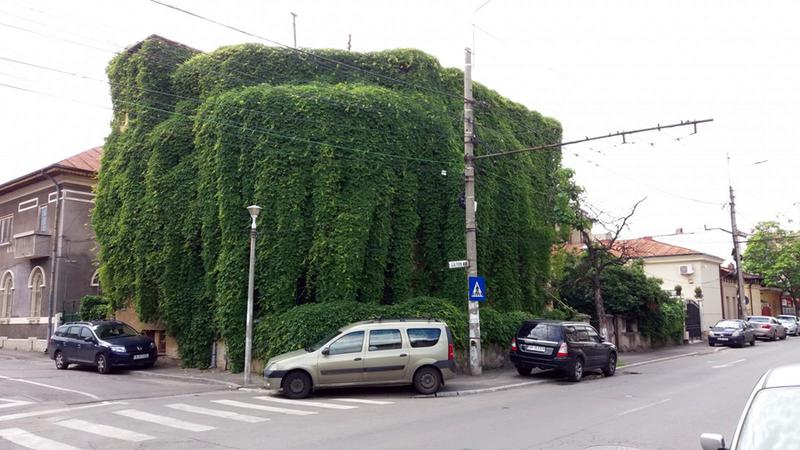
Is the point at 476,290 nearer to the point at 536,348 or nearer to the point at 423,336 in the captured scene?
the point at 536,348

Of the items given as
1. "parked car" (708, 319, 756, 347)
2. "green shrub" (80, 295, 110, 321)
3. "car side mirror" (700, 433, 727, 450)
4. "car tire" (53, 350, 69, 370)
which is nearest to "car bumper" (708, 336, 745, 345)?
"parked car" (708, 319, 756, 347)

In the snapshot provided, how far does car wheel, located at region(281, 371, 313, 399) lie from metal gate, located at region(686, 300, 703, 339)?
29.0 metres

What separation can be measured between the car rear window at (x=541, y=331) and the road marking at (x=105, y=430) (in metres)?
11.1

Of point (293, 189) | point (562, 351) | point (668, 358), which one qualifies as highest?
point (293, 189)

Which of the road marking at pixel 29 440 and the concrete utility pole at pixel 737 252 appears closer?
the road marking at pixel 29 440

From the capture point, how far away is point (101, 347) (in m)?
18.5

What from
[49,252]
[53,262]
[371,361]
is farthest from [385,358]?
[49,252]

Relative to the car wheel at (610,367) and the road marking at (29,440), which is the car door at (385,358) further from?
the car wheel at (610,367)

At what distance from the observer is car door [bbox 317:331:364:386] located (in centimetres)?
1336

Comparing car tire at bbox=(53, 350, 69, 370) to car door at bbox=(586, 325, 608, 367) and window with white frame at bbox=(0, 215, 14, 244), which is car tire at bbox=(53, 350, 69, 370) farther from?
Answer: car door at bbox=(586, 325, 608, 367)

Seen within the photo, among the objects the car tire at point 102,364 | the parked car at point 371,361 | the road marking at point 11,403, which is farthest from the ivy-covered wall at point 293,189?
the road marking at point 11,403

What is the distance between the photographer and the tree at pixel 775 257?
158 feet

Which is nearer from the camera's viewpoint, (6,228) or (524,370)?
(524,370)

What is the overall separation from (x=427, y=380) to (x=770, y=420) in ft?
33.9
